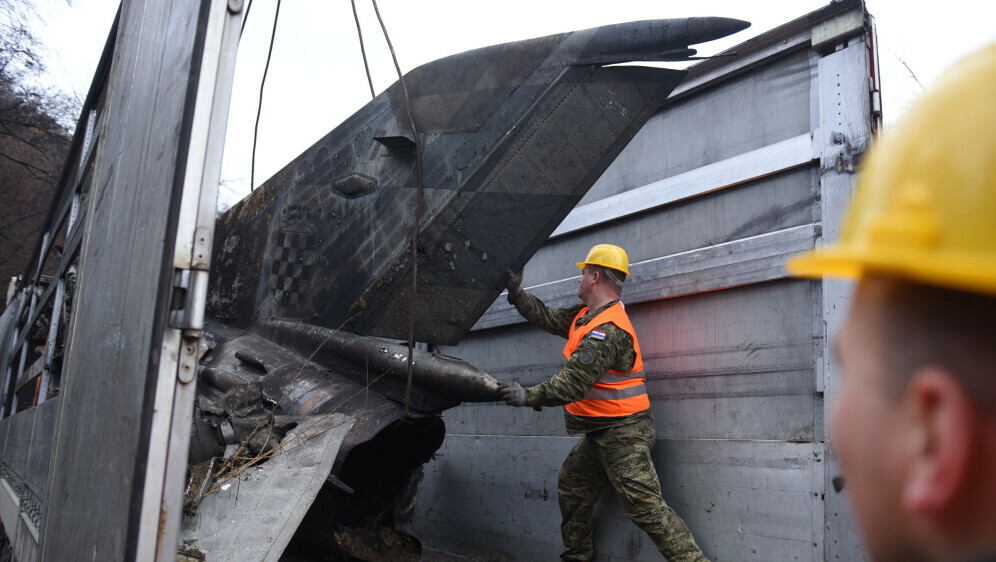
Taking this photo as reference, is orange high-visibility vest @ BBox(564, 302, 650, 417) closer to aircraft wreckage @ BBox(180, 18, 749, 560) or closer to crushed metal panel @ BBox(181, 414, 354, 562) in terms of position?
aircraft wreckage @ BBox(180, 18, 749, 560)

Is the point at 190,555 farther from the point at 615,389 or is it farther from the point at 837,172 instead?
the point at 837,172

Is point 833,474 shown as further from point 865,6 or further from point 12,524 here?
point 12,524

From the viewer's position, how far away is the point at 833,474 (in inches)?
107

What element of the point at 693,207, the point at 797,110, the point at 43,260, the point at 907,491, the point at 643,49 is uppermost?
the point at 643,49

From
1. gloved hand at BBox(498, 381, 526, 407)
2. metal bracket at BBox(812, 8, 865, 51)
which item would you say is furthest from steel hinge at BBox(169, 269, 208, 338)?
metal bracket at BBox(812, 8, 865, 51)

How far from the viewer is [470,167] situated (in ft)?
11.5

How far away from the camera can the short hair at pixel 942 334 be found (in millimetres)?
474

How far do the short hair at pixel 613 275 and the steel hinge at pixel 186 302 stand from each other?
253cm

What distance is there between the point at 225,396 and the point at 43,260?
7.25 ft

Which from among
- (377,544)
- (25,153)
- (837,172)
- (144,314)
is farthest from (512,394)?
(25,153)

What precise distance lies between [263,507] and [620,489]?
5.59 ft

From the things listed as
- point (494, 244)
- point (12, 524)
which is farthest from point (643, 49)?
point (12, 524)

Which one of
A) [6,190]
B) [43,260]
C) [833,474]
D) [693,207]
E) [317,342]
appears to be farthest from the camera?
[6,190]

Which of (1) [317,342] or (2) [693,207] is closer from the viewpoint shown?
(2) [693,207]
